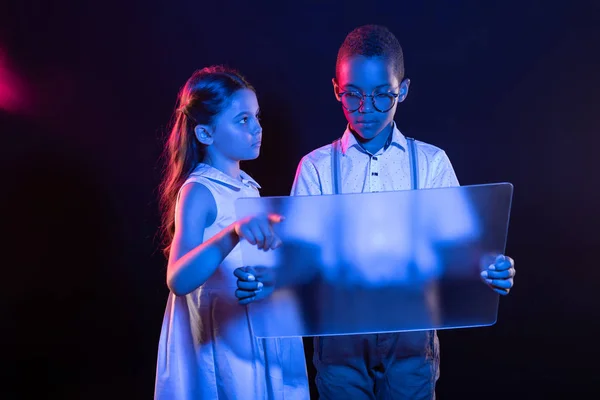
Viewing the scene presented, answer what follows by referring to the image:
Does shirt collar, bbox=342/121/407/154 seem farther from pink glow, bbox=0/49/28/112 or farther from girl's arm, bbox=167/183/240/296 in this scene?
pink glow, bbox=0/49/28/112

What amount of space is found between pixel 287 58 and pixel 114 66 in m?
0.59

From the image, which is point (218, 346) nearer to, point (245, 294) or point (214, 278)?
point (214, 278)

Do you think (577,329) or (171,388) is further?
(577,329)

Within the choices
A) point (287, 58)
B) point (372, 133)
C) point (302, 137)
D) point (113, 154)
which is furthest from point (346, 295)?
point (113, 154)

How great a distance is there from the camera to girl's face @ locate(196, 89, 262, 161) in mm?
1410

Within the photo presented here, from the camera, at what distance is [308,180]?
142cm

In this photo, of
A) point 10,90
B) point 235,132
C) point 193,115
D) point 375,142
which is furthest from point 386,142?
point 10,90

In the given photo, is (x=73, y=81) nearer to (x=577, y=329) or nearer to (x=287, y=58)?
(x=287, y=58)

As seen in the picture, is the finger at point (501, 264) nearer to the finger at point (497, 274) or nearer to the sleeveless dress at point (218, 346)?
the finger at point (497, 274)

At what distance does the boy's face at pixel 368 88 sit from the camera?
1.32m

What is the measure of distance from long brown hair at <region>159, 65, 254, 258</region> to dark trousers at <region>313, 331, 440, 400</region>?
56 centimetres

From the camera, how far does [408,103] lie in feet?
6.13

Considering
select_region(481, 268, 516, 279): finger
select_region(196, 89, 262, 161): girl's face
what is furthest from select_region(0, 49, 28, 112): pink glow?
select_region(481, 268, 516, 279): finger

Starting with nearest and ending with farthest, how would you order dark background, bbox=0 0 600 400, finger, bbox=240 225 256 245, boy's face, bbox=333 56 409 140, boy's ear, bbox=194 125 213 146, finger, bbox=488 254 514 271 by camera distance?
1. finger, bbox=240 225 256 245
2. finger, bbox=488 254 514 271
3. boy's face, bbox=333 56 409 140
4. boy's ear, bbox=194 125 213 146
5. dark background, bbox=0 0 600 400
